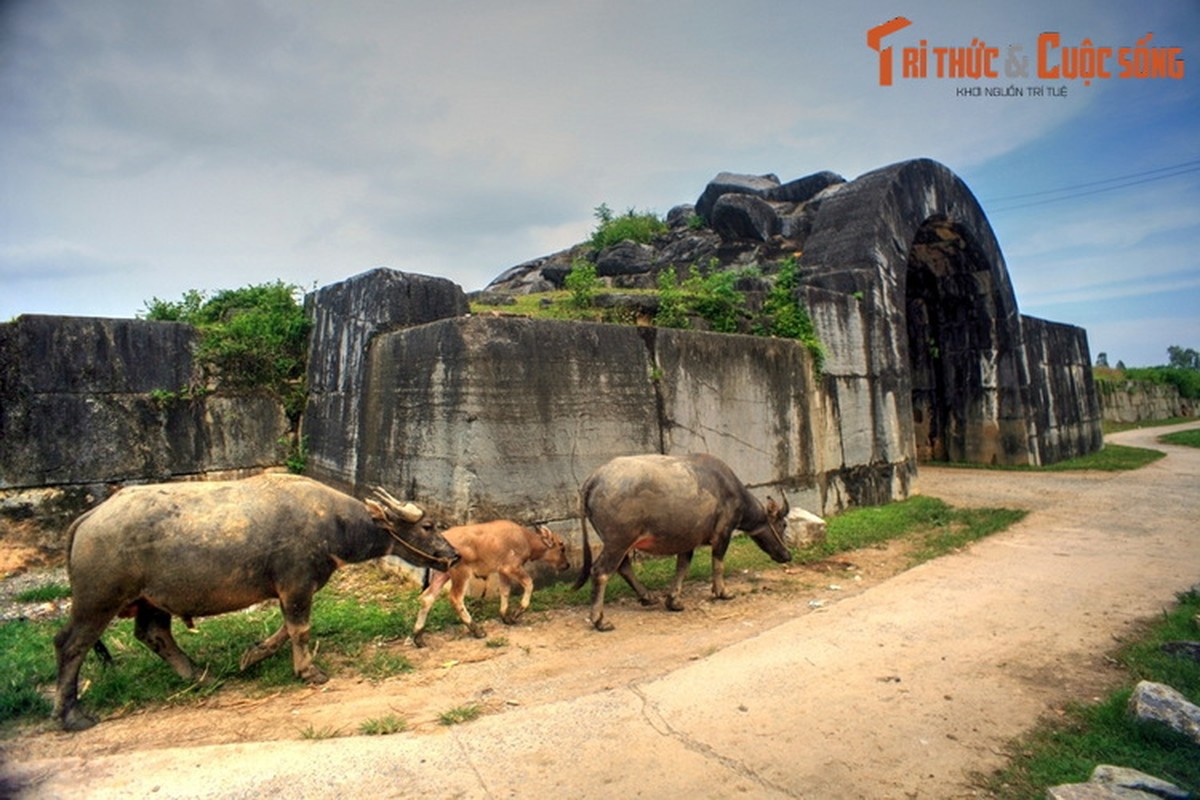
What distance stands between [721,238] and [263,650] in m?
12.4

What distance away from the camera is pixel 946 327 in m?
16.8

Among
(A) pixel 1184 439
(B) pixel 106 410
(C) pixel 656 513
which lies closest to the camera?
(C) pixel 656 513

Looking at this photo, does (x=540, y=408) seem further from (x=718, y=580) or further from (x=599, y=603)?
(x=718, y=580)

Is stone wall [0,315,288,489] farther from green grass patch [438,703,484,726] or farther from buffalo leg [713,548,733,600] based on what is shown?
buffalo leg [713,548,733,600]

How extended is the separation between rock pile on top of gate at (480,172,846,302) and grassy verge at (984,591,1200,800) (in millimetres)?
10070

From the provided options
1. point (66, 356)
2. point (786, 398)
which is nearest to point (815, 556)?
point (786, 398)

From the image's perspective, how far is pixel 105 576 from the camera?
12.6 feet

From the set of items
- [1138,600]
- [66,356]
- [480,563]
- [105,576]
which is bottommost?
[1138,600]

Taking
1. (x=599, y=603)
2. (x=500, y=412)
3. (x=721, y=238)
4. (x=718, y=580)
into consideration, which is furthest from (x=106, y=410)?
(x=721, y=238)

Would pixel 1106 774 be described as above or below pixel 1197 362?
below

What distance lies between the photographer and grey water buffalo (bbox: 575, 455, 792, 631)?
5609 millimetres

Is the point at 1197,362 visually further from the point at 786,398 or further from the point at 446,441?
the point at 446,441

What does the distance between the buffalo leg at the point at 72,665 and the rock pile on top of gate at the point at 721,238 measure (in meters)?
9.45

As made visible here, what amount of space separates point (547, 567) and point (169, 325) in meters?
5.18
